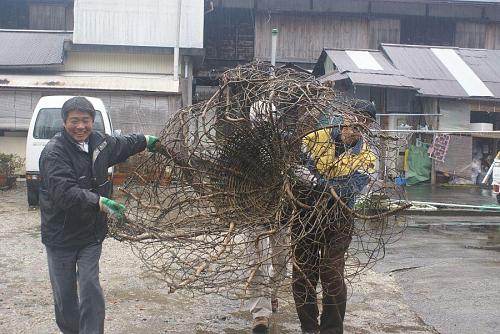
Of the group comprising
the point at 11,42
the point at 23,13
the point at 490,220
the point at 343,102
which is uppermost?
the point at 23,13

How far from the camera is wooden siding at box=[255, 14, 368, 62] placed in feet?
66.3

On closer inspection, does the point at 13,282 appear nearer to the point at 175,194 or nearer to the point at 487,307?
the point at 175,194

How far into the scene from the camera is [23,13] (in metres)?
20.3

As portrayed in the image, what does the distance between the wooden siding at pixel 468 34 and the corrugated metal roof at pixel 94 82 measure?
11.2m

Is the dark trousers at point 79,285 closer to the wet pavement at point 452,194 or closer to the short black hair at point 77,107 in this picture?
the short black hair at point 77,107

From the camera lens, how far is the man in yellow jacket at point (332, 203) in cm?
389

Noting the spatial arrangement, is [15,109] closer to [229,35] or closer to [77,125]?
[229,35]

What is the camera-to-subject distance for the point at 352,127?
12.7 ft

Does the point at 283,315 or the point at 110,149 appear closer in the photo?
the point at 110,149

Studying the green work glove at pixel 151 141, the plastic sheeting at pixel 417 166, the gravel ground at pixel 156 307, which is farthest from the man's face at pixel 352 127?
the plastic sheeting at pixel 417 166

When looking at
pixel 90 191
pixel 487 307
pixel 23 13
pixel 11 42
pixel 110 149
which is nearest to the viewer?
pixel 90 191

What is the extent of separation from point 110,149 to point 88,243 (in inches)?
26.2

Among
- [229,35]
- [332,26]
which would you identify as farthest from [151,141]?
[229,35]

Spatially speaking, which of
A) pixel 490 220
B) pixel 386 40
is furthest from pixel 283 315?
pixel 386 40
